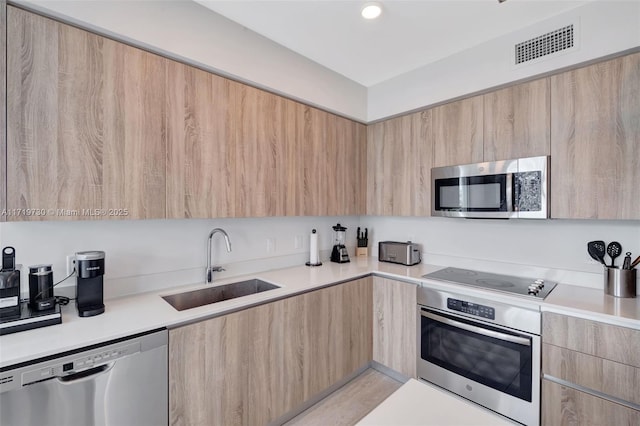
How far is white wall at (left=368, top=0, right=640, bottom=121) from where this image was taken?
1.62 meters

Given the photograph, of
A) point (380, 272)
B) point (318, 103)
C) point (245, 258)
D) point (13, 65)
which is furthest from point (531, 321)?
point (13, 65)

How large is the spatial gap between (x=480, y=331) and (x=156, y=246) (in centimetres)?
220

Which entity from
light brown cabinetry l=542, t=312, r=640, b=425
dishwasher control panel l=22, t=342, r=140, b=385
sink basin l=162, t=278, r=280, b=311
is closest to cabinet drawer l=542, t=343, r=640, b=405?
light brown cabinetry l=542, t=312, r=640, b=425

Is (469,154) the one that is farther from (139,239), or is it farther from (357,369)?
(139,239)

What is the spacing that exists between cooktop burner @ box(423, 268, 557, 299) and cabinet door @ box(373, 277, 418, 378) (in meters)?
0.26

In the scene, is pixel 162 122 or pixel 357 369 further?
pixel 357 369

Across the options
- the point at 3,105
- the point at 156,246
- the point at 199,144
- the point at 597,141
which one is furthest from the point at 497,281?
the point at 3,105

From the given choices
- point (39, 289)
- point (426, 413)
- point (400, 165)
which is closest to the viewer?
point (426, 413)

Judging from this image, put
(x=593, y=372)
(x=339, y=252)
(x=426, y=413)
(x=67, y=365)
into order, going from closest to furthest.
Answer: (x=426, y=413) → (x=67, y=365) → (x=593, y=372) → (x=339, y=252)

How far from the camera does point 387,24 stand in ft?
6.42

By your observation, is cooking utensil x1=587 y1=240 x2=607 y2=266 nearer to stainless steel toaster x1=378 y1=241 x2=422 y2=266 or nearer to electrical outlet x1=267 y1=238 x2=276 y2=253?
stainless steel toaster x1=378 y1=241 x2=422 y2=266

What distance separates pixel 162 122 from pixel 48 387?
1308 millimetres

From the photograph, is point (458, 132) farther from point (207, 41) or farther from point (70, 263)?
point (70, 263)

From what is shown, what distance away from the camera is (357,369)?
7.93 ft
